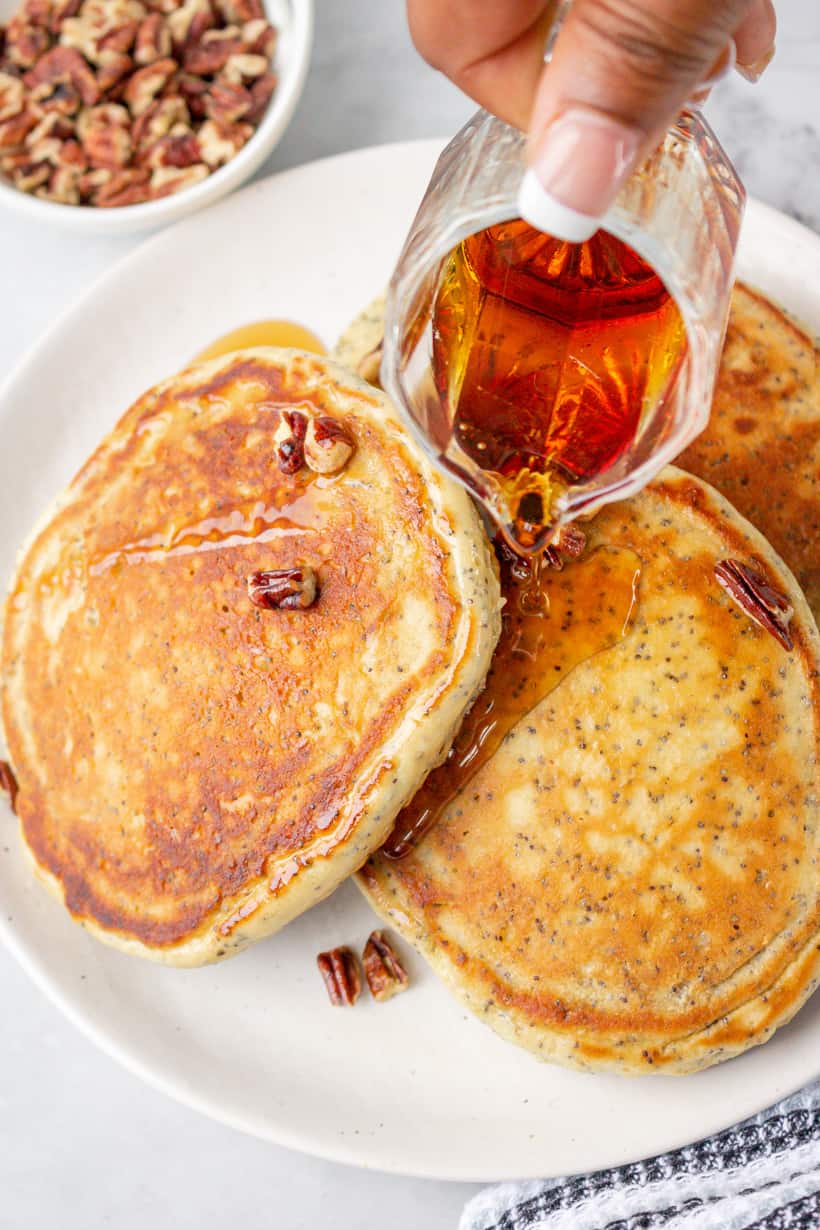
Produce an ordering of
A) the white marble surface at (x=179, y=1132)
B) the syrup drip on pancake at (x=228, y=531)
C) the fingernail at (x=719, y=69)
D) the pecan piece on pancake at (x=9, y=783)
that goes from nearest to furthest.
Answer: the fingernail at (x=719, y=69)
the syrup drip on pancake at (x=228, y=531)
the pecan piece on pancake at (x=9, y=783)
the white marble surface at (x=179, y=1132)

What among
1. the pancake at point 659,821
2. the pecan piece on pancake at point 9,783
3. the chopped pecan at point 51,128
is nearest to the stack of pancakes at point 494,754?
the pancake at point 659,821

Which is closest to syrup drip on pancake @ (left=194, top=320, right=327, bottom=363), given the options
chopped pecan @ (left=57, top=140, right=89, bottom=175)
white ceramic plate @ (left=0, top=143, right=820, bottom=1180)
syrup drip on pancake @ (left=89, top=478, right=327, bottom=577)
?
white ceramic plate @ (left=0, top=143, right=820, bottom=1180)

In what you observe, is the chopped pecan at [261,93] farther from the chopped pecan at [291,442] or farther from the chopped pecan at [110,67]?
the chopped pecan at [291,442]

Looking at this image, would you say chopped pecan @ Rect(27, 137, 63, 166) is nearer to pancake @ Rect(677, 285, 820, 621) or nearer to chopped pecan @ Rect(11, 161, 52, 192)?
chopped pecan @ Rect(11, 161, 52, 192)

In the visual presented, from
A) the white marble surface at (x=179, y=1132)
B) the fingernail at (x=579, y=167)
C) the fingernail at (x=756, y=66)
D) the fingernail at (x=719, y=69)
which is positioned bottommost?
the white marble surface at (x=179, y=1132)

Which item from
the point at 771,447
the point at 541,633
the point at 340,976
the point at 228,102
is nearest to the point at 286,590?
the point at 541,633
